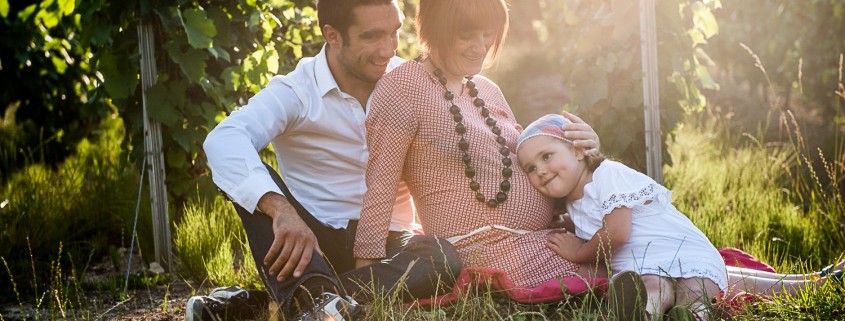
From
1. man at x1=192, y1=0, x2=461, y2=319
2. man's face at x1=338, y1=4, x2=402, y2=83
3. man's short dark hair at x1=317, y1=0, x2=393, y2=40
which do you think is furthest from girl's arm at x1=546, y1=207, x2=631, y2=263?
man's short dark hair at x1=317, y1=0, x2=393, y2=40

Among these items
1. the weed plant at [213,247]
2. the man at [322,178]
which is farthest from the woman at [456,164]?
the weed plant at [213,247]

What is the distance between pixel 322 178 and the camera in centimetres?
307

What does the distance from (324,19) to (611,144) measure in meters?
2.21

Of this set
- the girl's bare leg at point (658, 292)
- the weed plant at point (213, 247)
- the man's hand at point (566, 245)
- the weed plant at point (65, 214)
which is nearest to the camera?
the girl's bare leg at point (658, 292)

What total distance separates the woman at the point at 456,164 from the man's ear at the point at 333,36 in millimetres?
269

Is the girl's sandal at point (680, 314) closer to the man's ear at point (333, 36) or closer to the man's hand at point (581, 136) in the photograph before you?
the man's hand at point (581, 136)

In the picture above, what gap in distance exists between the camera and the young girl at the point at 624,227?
258 cm

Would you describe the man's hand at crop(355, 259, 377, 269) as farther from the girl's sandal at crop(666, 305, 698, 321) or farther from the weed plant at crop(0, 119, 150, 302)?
the weed plant at crop(0, 119, 150, 302)

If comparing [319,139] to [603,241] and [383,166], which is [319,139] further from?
[603,241]

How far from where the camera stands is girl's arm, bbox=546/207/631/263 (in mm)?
2609

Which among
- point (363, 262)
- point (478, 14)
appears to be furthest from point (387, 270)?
point (478, 14)

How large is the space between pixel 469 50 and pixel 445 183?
42 cm

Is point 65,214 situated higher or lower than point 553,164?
lower

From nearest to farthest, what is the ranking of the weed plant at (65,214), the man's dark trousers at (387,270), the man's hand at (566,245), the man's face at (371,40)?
the man's dark trousers at (387,270)
the man's hand at (566,245)
the man's face at (371,40)
the weed plant at (65,214)
